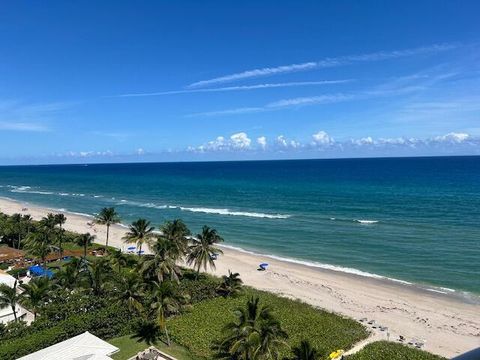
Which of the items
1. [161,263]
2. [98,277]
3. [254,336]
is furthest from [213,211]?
[254,336]

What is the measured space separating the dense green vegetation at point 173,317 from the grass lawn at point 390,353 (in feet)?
0.27

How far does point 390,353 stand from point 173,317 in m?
20.1

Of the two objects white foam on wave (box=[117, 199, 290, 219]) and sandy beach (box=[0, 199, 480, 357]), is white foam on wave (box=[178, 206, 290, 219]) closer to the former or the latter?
white foam on wave (box=[117, 199, 290, 219])

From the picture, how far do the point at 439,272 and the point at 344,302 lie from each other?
17.3 m

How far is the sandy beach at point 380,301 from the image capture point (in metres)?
36.6

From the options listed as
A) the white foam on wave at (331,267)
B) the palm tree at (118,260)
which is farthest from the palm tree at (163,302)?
the white foam on wave at (331,267)

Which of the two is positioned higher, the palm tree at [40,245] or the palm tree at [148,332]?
the palm tree at [40,245]

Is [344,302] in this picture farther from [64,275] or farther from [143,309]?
[64,275]

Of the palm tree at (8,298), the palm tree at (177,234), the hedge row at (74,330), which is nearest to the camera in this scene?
the hedge row at (74,330)

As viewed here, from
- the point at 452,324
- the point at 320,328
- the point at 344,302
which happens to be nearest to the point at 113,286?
the point at 320,328

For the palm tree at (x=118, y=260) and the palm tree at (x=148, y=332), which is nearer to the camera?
the palm tree at (x=148, y=332)

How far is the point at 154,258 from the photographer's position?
4216cm

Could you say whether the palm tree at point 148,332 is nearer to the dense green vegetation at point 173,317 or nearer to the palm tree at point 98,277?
the dense green vegetation at point 173,317

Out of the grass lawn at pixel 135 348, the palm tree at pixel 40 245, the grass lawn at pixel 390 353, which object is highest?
the palm tree at pixel 40 245
